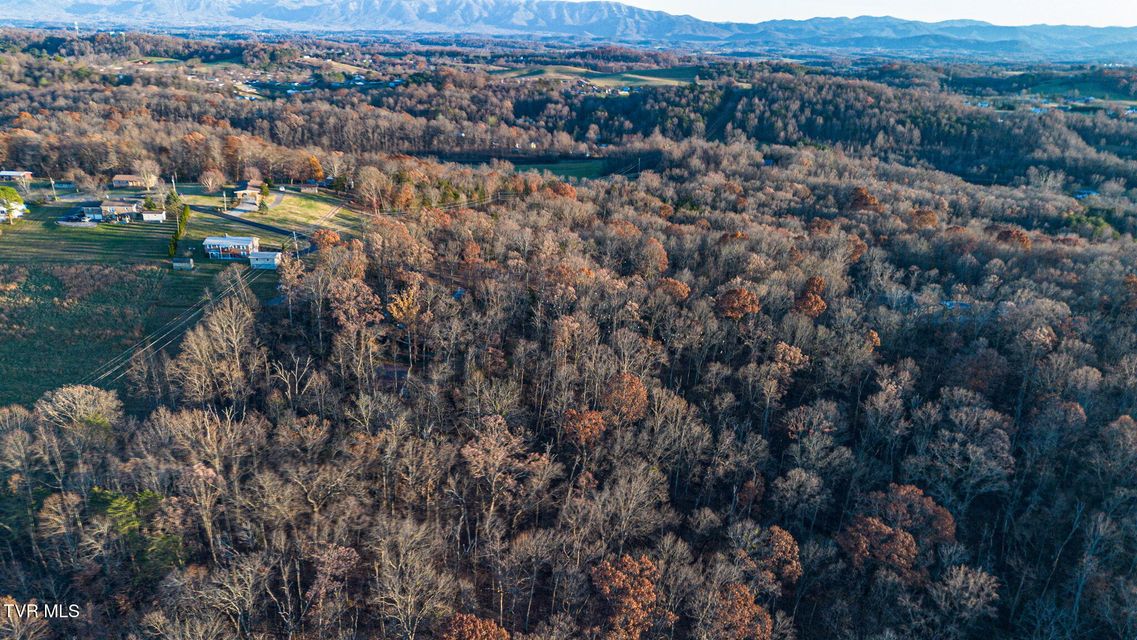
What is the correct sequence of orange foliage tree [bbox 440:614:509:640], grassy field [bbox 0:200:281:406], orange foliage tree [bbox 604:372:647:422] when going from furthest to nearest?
grassy field [bbox 0:200:281:406] → orange foliage tree [bbox 604:372:647:422] → orange foliage tree [bbox 440:614:509:640]

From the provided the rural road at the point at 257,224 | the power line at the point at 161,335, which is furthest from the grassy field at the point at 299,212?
the power line at the point at 161,335

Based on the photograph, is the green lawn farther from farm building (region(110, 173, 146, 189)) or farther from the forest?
farm building (region(110, 173, 146, 189))

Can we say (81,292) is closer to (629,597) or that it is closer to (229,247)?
(229,247)

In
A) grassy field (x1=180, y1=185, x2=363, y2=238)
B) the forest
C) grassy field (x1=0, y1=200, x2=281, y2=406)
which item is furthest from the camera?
grassy field (x1=180, y1=185, x2=363, y2=238)

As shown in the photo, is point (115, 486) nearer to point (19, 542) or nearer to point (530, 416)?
point (19, 542)

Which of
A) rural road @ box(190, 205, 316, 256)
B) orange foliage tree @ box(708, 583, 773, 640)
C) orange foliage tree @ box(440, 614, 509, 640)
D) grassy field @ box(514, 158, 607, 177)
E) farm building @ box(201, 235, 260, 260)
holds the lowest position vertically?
orange foliage tree @ box(708, 583, 773, 640)

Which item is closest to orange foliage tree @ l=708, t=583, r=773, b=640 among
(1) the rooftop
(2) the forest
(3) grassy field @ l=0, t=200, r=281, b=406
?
(2) the forest
